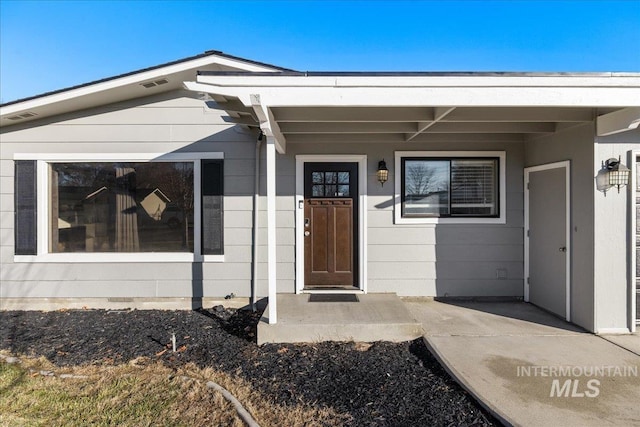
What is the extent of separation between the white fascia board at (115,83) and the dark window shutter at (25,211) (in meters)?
0.93

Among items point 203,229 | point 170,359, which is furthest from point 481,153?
point 170,359

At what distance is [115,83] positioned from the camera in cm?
496

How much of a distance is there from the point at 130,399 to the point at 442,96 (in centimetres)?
398

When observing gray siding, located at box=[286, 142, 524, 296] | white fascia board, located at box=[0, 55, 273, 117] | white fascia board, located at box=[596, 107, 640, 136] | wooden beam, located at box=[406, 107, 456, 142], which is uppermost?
white fascia board, located at box=[0, 55, 273, 117]

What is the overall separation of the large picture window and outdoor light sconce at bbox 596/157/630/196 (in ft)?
18.0

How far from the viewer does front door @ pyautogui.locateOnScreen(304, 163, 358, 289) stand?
567cm

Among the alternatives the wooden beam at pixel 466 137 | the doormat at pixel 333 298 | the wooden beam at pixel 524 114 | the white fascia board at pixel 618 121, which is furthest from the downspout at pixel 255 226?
the white fascia board at pixel 618 121

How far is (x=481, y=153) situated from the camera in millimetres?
5598

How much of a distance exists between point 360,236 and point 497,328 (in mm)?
2233

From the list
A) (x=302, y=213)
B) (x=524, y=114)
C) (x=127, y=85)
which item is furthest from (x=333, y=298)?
(x=127, y=85)

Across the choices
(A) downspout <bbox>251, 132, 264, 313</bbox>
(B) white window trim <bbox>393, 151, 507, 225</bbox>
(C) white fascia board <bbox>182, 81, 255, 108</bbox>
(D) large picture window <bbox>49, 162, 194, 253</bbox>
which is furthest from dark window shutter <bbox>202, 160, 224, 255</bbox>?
(B) white window trim <bbox>393, 151, 507, 225</bbox>

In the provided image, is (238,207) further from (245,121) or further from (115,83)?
(115,83)

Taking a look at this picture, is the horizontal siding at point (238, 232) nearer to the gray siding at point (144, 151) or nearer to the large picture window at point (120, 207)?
the gray siding at point (144, 151)

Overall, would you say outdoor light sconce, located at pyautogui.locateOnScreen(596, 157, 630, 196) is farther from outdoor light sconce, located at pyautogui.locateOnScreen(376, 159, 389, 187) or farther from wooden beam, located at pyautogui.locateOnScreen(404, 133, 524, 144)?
outdoor light sconce, located at pyautogui.locateOnScreen(376, 159, 389, 187)
